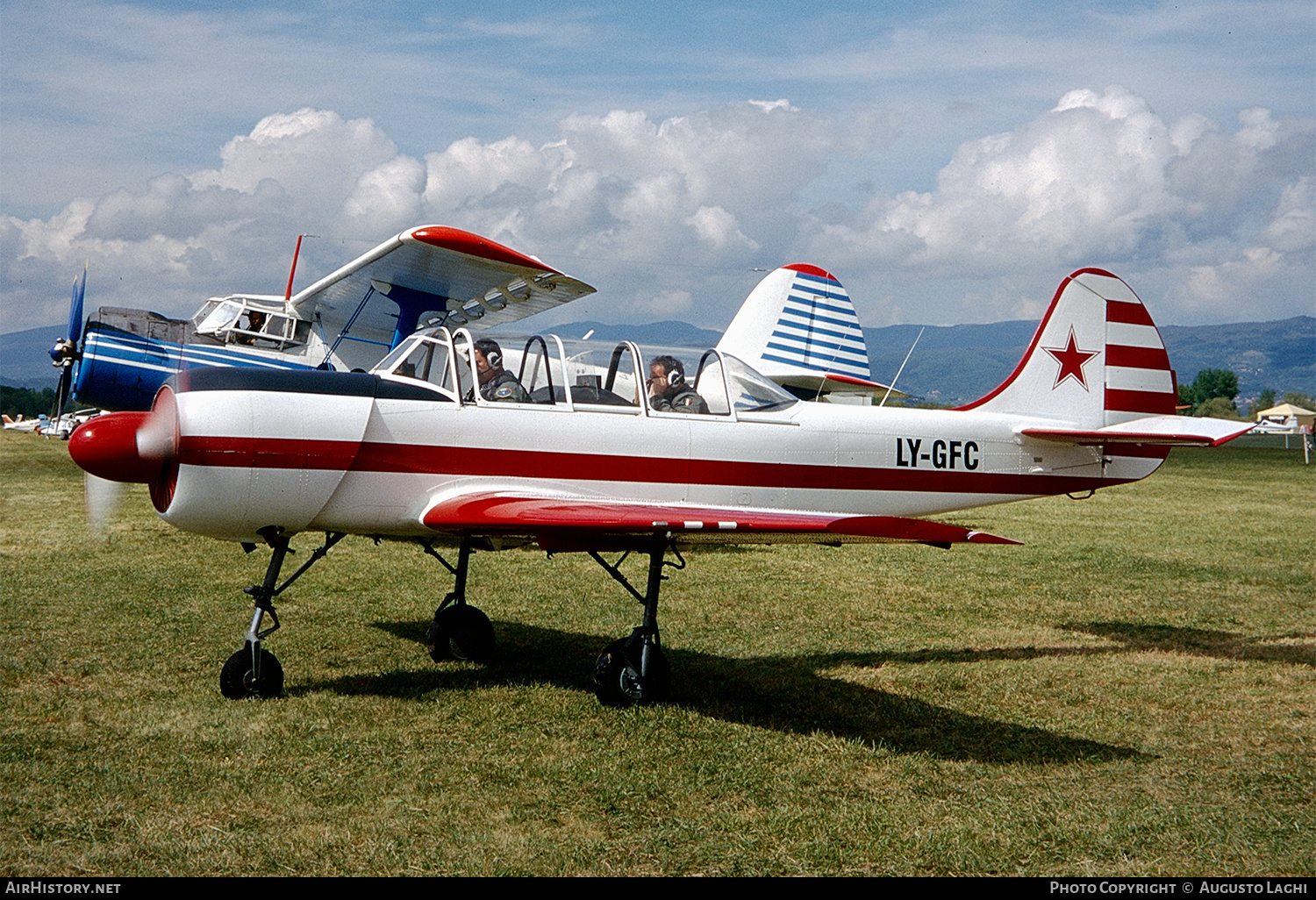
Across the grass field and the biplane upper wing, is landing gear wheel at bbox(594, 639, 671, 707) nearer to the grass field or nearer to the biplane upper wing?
the grass field

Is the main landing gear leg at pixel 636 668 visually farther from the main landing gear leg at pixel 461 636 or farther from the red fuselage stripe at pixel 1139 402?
the red fuselage stripe at pixel 1139 402

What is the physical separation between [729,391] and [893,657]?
2301 millimetres

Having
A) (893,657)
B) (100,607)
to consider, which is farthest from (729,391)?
(100,607)

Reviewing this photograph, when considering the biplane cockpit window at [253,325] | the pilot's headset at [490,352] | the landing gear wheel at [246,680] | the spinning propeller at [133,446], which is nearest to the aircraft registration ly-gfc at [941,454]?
the pilot's headset at [490,352]

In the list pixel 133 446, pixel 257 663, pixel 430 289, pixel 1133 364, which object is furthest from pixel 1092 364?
Answer: pixel 430 289

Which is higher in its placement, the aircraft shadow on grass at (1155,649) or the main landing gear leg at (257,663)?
the main landing gear leg at (257,663)

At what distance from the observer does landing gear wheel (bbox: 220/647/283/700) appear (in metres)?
5.90

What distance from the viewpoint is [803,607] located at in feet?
30.1

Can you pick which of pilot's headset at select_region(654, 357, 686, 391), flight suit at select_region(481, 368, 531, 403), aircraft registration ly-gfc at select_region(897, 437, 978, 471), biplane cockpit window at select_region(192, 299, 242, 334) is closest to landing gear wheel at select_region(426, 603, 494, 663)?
flight suit at select_region(481, 368, 531, 403)

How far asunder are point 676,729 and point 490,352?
8.24ft

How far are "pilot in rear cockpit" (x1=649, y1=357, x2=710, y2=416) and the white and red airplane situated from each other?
7 centimetres

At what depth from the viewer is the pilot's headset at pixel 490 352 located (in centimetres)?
641

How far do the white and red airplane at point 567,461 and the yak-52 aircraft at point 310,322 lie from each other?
6.17 meters

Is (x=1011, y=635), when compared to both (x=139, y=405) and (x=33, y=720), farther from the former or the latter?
(x=139, y=405)
